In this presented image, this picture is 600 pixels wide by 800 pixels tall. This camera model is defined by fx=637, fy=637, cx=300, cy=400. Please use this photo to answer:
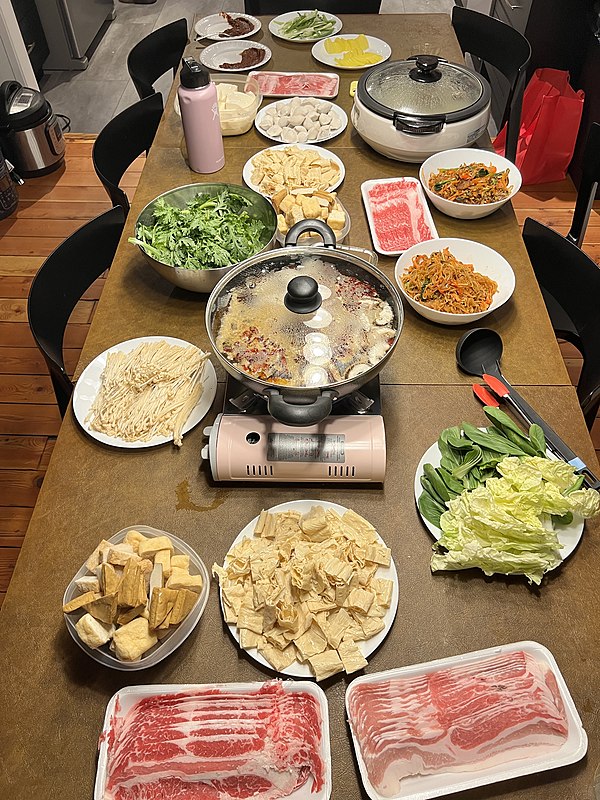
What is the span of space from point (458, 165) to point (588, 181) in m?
0.48

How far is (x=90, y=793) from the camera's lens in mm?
1033

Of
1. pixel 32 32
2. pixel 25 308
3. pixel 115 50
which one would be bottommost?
pixel 25 308

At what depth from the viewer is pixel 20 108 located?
147 inches

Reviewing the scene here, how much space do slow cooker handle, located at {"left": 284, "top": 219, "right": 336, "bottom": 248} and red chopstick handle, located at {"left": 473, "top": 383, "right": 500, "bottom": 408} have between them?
0.51 meters

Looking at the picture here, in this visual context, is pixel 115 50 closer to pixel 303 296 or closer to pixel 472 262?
pixel 472 262

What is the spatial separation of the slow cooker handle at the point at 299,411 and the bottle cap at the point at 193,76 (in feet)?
4.00

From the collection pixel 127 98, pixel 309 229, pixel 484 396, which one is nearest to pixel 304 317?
pixel 309 229

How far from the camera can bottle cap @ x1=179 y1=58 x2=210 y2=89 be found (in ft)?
6.34

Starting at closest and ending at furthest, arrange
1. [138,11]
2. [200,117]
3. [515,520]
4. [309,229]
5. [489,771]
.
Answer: [489,771] < [515,520] < [309,229] < [200,117] < [138,11]

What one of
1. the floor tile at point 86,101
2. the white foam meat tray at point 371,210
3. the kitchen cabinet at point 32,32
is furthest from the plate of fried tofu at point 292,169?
the kitchen cabinet at point 32,32

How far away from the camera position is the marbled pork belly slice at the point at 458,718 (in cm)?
103

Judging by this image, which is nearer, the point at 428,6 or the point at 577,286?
the point at 577,286

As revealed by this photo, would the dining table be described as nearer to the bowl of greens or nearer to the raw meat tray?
the bowl of greens

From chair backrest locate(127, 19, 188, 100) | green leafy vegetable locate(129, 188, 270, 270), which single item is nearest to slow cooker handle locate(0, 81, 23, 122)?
chair backrest locate(127, 19, 188, 100)
